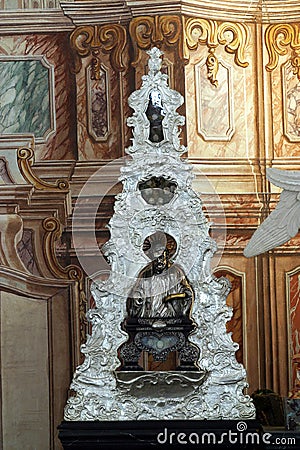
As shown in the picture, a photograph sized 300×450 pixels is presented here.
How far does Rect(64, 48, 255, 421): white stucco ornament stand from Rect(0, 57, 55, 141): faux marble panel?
1.52 meters

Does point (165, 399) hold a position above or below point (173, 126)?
below

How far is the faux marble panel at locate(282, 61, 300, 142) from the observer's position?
9719mm

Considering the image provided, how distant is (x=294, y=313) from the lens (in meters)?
9.61

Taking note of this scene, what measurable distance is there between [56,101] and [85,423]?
2.87 meters

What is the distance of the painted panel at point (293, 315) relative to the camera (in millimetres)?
9586

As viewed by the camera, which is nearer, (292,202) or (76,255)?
(292,202)

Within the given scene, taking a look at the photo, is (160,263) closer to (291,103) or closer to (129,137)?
(129,137)

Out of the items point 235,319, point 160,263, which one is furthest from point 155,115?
point 235,319

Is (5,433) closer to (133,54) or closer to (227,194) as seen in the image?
(227,194)

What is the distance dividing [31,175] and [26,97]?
0.62 meters

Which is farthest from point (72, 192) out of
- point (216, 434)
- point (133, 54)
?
point (216, 434)

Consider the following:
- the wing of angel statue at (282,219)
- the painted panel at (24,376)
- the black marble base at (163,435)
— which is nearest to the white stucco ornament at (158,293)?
the black marble base at (163,435)

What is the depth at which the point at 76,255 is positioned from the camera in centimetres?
955

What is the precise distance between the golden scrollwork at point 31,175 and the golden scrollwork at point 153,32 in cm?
109
